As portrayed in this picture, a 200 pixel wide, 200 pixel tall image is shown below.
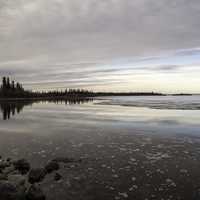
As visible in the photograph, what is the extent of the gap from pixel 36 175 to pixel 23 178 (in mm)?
527

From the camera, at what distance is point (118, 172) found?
26.0 ft

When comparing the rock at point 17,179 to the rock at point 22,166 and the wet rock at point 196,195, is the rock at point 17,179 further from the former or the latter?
the wet rock at point 196,195

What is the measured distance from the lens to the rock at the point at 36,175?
7119 mm

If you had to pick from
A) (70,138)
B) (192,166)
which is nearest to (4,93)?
(70,138)

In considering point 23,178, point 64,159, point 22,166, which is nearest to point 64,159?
point 64,159

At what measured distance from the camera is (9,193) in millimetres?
5988

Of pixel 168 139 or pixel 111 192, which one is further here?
pixel 168 139

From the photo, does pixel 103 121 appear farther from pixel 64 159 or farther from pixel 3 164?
pixel 3 164

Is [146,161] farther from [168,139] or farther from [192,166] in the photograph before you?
[168,139]

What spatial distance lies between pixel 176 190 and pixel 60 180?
3.78 metres

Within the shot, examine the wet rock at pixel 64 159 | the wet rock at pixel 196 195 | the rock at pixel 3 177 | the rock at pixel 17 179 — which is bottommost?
the rock at pixel 17 179

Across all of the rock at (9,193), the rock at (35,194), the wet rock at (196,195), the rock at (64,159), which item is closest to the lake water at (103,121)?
the rock at (64,159)

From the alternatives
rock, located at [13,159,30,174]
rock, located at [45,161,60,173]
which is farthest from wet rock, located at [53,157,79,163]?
rock, located at [13,159,30,174]

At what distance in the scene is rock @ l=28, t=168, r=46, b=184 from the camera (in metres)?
7.12
